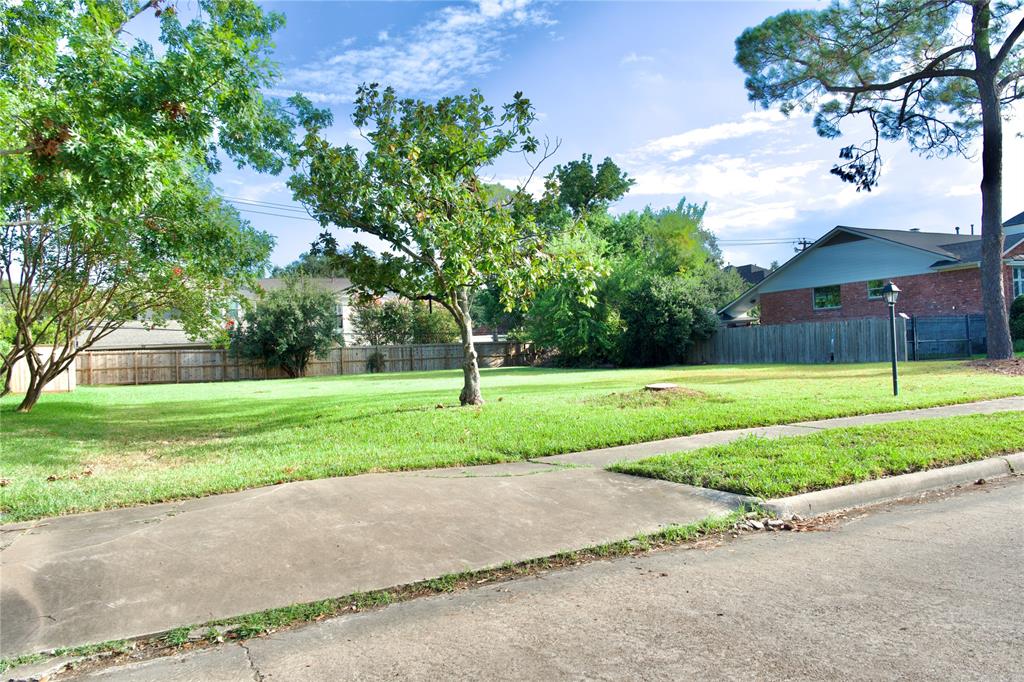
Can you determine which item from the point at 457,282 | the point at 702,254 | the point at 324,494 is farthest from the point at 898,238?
the point at 324,494

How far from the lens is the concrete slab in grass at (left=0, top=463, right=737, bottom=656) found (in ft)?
14.1

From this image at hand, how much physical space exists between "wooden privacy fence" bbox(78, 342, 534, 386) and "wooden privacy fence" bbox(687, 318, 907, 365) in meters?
15.2

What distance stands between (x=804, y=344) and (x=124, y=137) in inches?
1288

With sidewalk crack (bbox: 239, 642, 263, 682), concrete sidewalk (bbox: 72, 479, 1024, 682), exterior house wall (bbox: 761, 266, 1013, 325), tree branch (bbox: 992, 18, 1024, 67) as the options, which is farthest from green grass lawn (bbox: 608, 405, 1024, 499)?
exterior house wall (bbox: 761, 266, 1013, 325)

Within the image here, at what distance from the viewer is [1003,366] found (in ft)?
67.6

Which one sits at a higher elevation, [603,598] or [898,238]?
[898,238]

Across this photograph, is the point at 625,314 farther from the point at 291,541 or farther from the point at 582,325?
the point at 291,541

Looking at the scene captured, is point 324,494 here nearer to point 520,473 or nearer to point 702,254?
point 520,473

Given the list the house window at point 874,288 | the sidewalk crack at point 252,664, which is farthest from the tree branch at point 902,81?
the sidewalk crack at point 252,664

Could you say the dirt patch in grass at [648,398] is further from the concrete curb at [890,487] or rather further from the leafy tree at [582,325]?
the leafy tree at [582,325]

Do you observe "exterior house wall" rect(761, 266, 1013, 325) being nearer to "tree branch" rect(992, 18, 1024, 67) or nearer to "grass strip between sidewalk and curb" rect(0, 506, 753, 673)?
"tree branch" rect(992, 18, 1024, 67)

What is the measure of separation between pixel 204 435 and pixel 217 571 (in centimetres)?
864

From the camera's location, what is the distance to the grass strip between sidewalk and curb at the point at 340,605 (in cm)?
383

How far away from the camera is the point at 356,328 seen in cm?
5191
